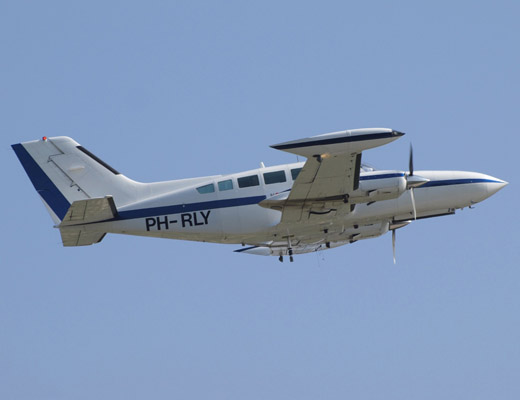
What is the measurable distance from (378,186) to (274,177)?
3.74 metres

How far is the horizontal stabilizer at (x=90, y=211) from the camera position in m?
30.2

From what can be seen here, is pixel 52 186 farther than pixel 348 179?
Yes

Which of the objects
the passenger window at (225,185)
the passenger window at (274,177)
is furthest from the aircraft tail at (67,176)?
the passenger window at (274,177)

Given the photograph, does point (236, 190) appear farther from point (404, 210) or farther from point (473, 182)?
point (473, 182)

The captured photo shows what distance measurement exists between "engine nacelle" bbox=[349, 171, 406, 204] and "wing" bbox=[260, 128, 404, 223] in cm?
40

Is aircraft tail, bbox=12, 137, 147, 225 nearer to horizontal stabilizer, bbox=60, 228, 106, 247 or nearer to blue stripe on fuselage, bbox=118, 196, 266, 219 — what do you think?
blue stripe on fuselage, bbox=118, 196, 266, 219

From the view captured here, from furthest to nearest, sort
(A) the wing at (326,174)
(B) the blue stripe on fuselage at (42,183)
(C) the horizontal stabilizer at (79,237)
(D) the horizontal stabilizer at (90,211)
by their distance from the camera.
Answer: (B) the blue stripe on fuselage at (42,183) < (C) the horizontal stabilizer at (79,237) < (D) the horizontal stabilizer at (90,211) < (A) the wing at (326,174)

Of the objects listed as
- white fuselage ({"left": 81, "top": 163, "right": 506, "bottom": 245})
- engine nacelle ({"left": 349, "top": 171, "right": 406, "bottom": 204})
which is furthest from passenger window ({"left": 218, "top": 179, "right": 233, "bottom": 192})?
engine nacelle ({"left": 349, "top": 171, "right": 406, "bottom": 204})

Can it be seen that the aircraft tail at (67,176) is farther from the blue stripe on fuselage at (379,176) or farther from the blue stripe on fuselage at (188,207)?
the blue stripe on fuselage at (379,176)

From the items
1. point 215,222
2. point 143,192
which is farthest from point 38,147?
point 215,222

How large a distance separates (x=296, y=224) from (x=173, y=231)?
435 centimetres

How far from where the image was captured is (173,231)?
1248 inches

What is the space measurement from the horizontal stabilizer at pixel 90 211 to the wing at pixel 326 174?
17.4 ft

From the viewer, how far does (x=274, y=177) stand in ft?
103
